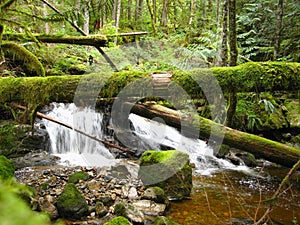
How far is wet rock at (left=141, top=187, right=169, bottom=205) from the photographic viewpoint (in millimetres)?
5453

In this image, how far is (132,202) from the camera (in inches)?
218

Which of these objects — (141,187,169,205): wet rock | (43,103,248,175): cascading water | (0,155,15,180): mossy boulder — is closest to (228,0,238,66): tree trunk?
(141,187,169,205): wet rock

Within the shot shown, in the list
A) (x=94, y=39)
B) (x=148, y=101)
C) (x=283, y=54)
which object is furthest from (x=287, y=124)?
(x=94, y=39)

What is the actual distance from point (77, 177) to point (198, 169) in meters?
3.85

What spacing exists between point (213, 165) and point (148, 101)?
14.4ft

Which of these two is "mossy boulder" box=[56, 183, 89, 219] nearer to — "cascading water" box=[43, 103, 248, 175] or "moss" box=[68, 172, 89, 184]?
"moss" box=[68, 172, 89, 184]

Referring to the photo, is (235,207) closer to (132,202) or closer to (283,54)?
(132,202)

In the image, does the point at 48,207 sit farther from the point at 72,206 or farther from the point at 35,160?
the point at 35,160

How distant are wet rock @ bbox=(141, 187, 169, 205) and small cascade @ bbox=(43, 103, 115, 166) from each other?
2.85 meters

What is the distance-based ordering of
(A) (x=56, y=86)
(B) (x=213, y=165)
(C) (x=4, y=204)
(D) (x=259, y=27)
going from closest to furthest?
1. (C) (x=4, y=204)
2. (A) (x=56, y=86)
3. (B) (x=213, y=165)
4. (D) (x=259, y=27)

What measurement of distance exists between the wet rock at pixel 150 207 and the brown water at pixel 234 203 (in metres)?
0.19

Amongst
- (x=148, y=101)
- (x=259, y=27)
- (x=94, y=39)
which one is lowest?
(x=148, y=101)

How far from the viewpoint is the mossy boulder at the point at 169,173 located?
592 cm

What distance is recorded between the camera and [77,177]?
Answer: 6512mm
